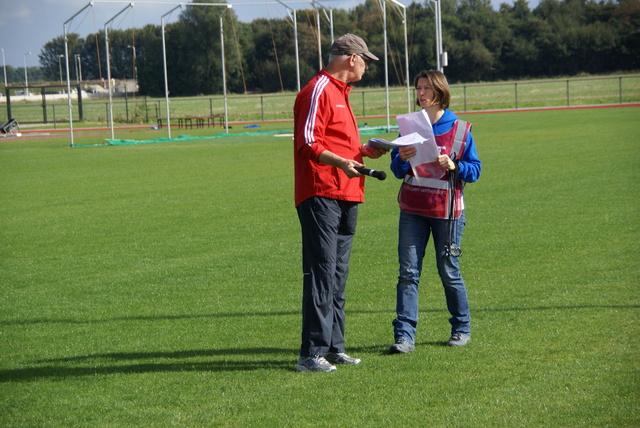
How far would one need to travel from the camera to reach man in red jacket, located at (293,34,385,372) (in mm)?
4863

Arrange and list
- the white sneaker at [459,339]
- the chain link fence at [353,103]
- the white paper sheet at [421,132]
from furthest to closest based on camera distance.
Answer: the chain link fence at [353,103] → the white sneaker at [459,339] → the white paper sheet at [421,132]

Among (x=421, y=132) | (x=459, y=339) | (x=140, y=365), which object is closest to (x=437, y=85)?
(x=421, y=132)

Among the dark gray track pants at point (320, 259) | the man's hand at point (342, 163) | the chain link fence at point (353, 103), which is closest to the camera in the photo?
the man's hand at point (342, 163)

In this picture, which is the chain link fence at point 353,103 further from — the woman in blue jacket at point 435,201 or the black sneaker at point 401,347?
the black sneaker at point 401,347

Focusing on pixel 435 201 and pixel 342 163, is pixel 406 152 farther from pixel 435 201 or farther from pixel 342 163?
pixel 342 163

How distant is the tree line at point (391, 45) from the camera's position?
1674 inches

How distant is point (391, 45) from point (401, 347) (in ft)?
167

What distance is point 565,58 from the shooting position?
267ft

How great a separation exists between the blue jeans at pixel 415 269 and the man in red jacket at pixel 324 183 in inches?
20.9

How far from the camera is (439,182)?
537cm

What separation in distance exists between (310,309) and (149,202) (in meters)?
9.85

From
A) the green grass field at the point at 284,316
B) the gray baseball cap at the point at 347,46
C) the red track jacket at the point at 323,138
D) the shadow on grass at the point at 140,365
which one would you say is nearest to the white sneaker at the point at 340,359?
the green grass field at the point at 284,316

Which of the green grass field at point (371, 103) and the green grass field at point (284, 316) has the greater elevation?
the green grass field at point (371, 103)

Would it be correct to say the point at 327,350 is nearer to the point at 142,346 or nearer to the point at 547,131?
→ the point at 142,346
